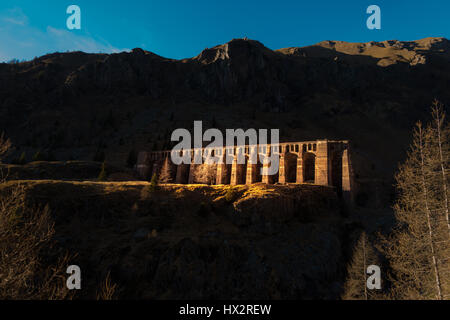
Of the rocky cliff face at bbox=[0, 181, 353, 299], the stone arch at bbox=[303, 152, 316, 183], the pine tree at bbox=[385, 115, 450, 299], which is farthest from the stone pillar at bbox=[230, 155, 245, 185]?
the pine tree at bbox=[385, 115, 450, 299]

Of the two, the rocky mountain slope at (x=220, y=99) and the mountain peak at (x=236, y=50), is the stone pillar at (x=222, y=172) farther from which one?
the mountain peak at (x=236, y=50)

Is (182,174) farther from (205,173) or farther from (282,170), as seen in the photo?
(282,170)

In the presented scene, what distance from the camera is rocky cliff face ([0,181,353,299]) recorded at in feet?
99.4

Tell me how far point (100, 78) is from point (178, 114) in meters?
58.4

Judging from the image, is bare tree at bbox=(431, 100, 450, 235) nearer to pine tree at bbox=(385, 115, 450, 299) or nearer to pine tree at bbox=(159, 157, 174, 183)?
pine tree at bbox=(385, 115, 450, 299)

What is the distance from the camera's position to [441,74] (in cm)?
14638

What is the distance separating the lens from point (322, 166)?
5025 centimetres

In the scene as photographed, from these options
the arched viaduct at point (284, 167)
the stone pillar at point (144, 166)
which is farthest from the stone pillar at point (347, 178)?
the stone pillar at point (144, 166)

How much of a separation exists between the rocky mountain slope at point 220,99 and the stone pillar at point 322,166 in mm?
60779

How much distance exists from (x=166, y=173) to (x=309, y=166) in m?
36.7

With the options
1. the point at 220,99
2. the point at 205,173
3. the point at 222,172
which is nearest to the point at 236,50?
the point at 220,99

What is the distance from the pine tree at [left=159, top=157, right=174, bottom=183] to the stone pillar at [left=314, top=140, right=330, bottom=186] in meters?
37.2

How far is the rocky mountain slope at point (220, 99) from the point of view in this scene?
118688 millimetres
